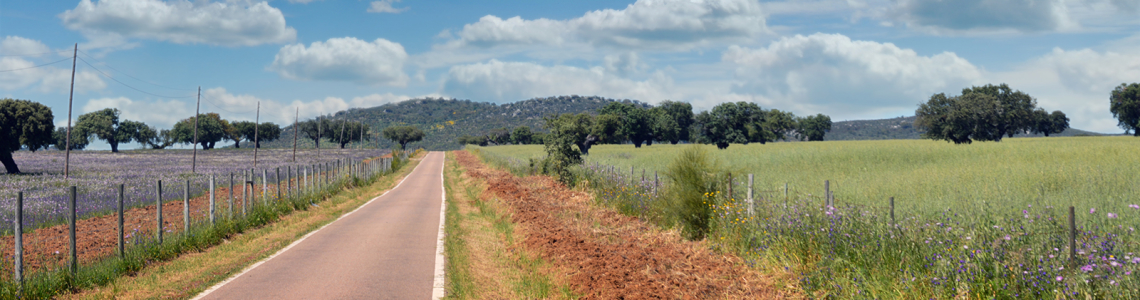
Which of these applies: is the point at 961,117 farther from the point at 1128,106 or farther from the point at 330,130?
the point at 330,130

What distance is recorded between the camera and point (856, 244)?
7.34 metres

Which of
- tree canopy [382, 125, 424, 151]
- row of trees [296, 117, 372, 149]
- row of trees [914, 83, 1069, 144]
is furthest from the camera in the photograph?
tree canopy [382, 125, 424, 151]

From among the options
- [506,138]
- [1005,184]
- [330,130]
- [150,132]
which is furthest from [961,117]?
[150,132]

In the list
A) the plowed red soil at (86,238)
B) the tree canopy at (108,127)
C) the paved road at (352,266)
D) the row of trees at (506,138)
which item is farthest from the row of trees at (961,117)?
the tree canopy at (108,127)

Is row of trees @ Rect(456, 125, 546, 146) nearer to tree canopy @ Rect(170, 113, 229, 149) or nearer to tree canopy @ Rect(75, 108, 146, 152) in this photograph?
tree canopy @ Rect(170, 113, 229, 149)

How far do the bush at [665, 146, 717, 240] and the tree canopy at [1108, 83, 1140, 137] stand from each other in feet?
303

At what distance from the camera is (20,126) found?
37.5 metres

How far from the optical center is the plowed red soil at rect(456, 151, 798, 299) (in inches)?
291

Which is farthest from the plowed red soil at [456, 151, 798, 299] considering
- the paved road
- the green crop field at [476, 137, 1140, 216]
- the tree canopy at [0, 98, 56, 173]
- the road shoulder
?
the tree canopy at [0, 98, 56, 173]

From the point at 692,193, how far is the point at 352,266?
644 cm

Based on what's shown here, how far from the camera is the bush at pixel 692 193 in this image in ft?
36.8

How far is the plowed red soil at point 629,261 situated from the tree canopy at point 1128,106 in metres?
93.1

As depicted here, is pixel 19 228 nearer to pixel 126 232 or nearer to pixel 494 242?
pixel 126 232

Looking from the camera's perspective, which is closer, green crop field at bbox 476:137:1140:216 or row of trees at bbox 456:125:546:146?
green crop field at bbox 476:137:1140:216
